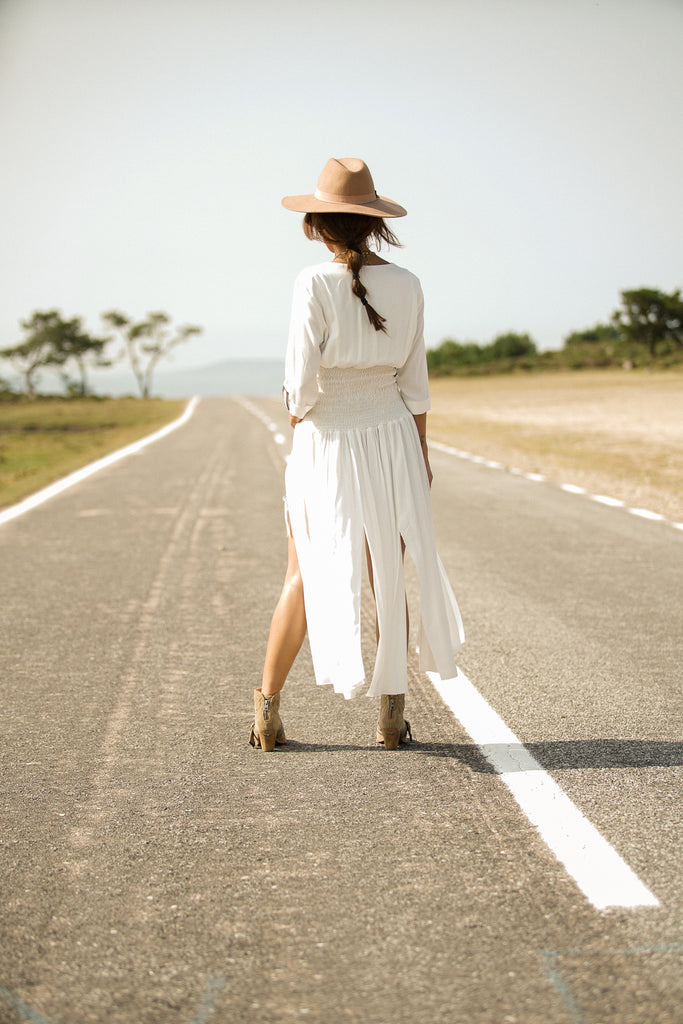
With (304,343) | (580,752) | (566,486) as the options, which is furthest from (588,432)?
(304,343)

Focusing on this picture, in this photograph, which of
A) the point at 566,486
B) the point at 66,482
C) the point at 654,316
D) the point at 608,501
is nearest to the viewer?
the point at 608,501

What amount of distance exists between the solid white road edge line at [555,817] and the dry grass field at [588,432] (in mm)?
7000

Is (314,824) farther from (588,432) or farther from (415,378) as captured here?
(588,432)

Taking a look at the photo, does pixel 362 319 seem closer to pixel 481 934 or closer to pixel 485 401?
pixel 481 934

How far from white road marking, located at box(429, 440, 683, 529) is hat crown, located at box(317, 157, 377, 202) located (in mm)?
6923

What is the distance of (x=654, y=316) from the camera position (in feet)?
264

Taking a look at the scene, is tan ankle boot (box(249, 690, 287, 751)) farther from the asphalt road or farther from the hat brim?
the hat brim

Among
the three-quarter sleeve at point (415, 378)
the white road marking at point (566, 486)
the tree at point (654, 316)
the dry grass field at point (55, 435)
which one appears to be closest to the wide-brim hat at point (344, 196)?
the three-quarter sleeve at point (415, 378)

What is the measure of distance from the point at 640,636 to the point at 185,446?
16987 mm

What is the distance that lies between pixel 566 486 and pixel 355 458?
10005 mm

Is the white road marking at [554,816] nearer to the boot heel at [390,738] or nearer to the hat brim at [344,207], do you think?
the boot heel at [390,738]

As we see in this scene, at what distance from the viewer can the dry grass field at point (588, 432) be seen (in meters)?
14.4

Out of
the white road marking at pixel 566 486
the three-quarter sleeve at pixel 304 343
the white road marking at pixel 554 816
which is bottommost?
the white road marking at pixel 566 486

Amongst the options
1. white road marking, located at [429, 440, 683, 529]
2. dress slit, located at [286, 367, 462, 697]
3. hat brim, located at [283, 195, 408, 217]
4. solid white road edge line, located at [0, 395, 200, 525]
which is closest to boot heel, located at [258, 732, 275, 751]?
dress slit, located at [286, 367, 462, 697]
